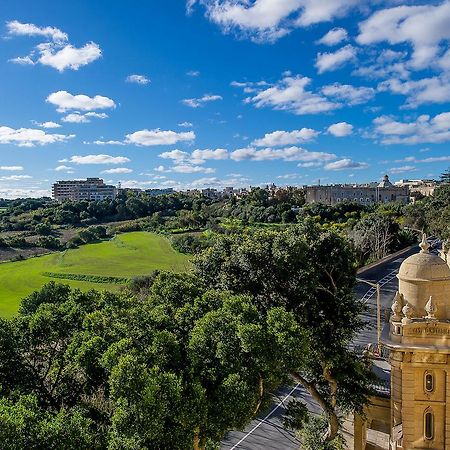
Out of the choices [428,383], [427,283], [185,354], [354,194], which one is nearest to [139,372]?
[185,354]

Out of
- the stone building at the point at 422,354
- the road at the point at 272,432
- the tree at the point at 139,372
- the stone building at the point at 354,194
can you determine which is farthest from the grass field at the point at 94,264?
the stone building at the point at 354,194

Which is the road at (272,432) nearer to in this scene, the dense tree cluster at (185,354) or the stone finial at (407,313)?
the dense tree cluster at (185,354)

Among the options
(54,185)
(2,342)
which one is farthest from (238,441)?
(54,185)

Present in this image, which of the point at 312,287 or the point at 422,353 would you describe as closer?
the point at 422,353

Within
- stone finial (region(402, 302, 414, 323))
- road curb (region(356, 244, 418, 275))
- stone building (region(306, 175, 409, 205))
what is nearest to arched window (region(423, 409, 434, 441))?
stone finial (region(402, 302, 414, 323))

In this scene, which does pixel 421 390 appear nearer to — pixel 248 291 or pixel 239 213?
pixel 248 291

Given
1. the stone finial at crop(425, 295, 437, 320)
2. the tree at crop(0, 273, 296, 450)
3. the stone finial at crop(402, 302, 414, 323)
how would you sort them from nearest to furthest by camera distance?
the tree at crop(0, 273, 296, 450) < the stone finial at crop(425, 295, 437, 320) < the stone finial at crop(402, 302, 414, 323)

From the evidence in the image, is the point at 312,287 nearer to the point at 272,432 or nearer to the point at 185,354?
the point at 185,354

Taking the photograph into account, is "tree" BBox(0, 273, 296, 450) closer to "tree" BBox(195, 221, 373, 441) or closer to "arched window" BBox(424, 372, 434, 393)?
"tree" BBox(195, 221, 373, 441)
